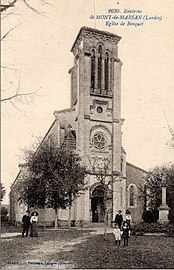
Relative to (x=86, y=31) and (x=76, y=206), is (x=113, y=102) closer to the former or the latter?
(x=86, y=31)

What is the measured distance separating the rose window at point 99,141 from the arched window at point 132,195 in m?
5.68

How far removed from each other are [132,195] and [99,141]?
6.85m

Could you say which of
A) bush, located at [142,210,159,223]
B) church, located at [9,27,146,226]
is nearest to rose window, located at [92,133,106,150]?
church, located at [9,27,146,226]

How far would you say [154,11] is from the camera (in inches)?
443

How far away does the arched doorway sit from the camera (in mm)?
30172

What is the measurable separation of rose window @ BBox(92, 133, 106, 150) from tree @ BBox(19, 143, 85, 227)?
6.53m

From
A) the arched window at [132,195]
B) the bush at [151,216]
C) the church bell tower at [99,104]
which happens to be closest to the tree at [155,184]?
the arched window at [132,195]

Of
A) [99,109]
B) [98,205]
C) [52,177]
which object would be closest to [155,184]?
[98,205]

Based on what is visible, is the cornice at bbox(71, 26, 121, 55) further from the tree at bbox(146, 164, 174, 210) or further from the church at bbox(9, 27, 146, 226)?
the tree at bbox(146, 164, 174, 210)

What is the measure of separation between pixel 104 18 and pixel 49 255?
7.40 metres

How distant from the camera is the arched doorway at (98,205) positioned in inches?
1188

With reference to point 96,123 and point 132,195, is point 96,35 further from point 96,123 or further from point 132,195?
point 132,195

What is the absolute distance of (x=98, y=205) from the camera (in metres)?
30.5

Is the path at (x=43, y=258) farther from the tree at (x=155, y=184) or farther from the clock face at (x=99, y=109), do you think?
the clock face at (x=99, y=109)
